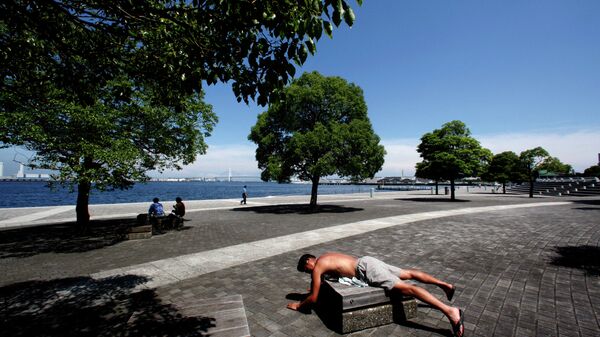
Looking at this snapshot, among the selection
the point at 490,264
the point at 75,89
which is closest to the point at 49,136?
the point at 75,89

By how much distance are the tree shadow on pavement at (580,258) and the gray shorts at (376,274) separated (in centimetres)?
521

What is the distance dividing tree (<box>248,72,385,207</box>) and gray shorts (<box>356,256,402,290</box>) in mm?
13648

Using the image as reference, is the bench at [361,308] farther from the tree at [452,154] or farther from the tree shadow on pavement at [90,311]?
the tree at [452,154]

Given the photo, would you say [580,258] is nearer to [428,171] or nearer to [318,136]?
[318,136]

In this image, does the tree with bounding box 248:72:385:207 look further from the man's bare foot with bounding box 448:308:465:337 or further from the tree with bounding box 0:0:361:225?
the man's bare foot with bounding box 448:308:465:337

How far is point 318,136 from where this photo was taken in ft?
59.2

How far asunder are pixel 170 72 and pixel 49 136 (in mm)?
6539

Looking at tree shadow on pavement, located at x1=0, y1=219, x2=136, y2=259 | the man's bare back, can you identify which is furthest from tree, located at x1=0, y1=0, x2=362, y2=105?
tree shadow on pavement, located at x1=0, y1=219, x2=136, y2=259

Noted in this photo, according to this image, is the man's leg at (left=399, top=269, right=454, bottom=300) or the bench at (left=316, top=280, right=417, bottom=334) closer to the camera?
the bench at (left=316, top=280, right=417, bottom=334)

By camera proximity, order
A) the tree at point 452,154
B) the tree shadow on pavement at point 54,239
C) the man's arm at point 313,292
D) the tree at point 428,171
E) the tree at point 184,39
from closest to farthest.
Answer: the tree at point 184,39 → the man's arm at point 313,292 → the tree shadow on pavement at point 54,239 → the tree at point 452,154 → the tree at point 428,171

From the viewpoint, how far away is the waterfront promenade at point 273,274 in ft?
12.8

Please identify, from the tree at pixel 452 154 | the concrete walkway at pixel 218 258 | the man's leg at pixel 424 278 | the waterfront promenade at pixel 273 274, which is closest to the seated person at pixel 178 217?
the waterfront promenade at pixel 273 274

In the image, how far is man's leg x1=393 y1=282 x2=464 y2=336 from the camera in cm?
354

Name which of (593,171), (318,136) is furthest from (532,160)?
(593,171)
